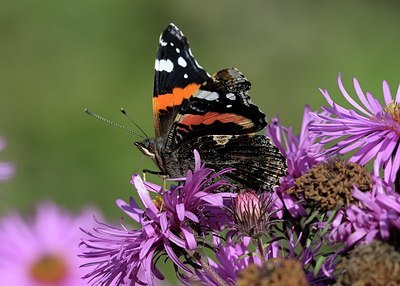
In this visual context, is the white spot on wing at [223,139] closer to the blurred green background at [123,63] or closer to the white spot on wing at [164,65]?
the white spot on wing at [164,65]

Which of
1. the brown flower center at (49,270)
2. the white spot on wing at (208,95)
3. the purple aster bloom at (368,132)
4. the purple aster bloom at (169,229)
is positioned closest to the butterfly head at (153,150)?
the white spot on wing at (208,95)

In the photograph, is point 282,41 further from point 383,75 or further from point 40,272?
point 40,272

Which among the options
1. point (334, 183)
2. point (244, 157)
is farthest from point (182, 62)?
point (334, 183)

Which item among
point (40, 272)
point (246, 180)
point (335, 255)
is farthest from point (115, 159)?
point (335, 255)

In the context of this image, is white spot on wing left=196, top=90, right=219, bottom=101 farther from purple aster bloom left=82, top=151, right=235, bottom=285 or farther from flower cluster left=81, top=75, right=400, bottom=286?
purple aster bloom left=82, top=151, right=235, bottom=285

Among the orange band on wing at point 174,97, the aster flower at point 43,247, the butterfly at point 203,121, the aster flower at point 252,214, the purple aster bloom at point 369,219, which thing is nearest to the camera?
the purple aster bloom at point 369,219

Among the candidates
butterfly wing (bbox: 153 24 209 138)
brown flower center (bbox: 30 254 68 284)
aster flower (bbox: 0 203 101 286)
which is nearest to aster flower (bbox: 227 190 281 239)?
butterfly wing (bbox: 153 24 209 138)
